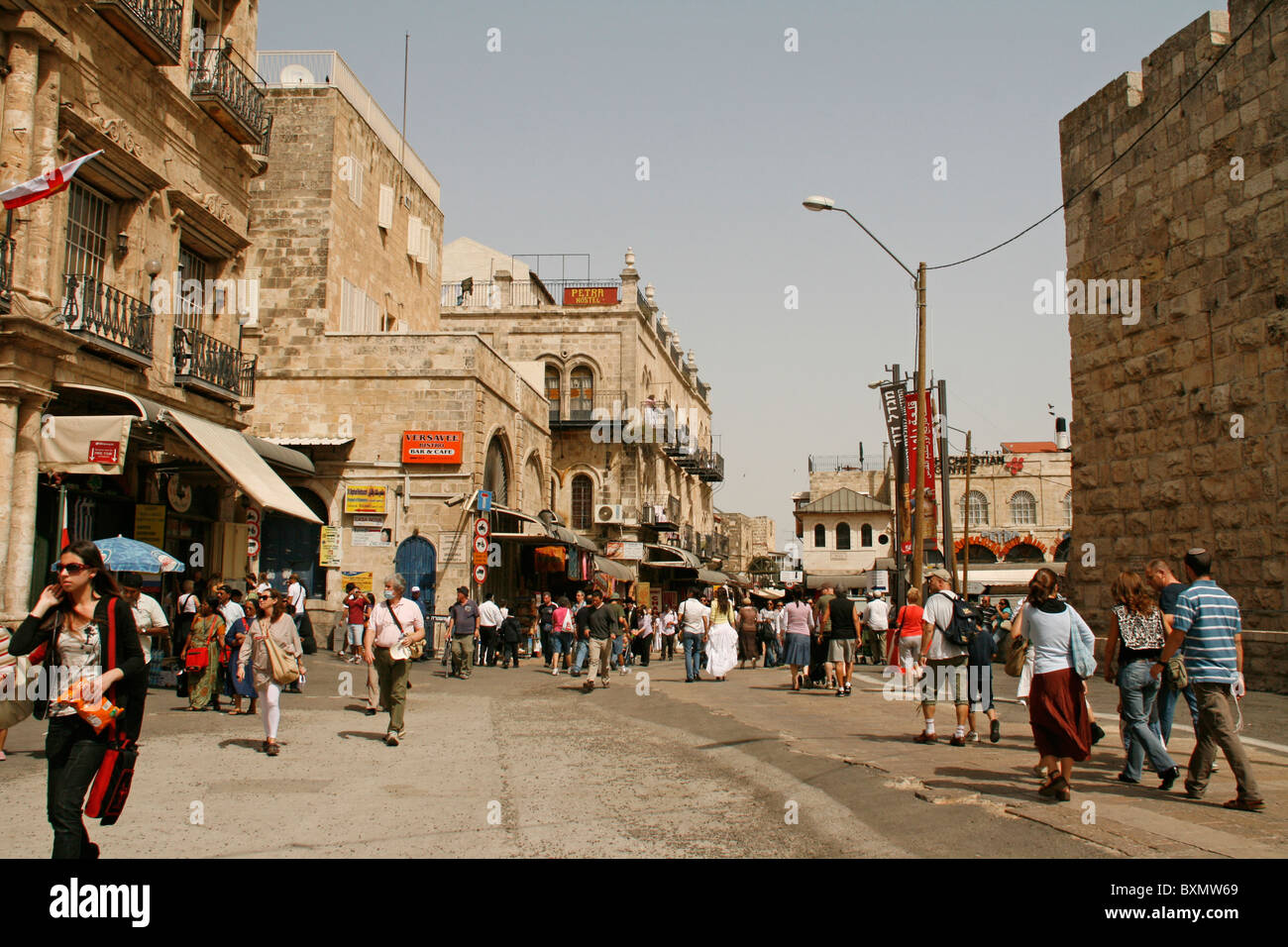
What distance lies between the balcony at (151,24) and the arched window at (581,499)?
89.7ft

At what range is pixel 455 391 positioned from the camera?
24703 millimetres

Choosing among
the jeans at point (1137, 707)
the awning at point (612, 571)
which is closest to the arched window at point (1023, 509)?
the awning at point (612, 571)

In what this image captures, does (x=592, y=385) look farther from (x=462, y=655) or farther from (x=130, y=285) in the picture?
(x=130, y=285)

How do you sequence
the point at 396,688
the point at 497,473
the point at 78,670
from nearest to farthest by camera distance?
the point at 78,670 < the point at 396,688 < the point at 497,473

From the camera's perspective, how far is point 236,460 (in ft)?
49.6

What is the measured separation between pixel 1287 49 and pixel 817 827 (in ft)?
39.9

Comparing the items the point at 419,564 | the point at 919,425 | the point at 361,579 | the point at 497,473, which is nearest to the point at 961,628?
the point at 919,425

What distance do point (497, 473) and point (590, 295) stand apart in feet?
55.8

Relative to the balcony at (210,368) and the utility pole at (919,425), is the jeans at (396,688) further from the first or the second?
the utility pole at (919,425)

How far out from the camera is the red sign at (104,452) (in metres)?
12.6

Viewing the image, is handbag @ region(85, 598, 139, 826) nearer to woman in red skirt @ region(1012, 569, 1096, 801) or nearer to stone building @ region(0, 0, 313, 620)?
woman in red skirt @ region(1012, 569, 1096, 801)
